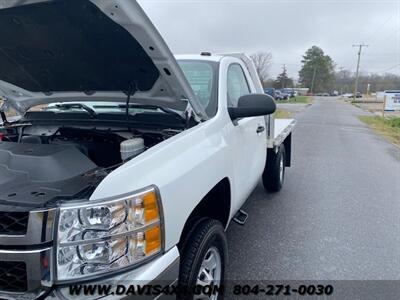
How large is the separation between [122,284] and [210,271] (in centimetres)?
95

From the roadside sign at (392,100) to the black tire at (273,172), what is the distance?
22.4 meters

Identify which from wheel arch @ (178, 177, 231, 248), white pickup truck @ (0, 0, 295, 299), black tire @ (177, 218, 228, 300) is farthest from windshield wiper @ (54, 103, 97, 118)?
black tire @ (177, 218, 228, 300)

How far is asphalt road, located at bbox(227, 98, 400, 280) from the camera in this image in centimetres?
330

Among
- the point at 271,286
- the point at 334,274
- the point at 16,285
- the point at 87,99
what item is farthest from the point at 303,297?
the point at 87,99

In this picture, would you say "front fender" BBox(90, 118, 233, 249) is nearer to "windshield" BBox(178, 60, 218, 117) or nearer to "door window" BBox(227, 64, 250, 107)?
"windshield" BBox(178, 60, 218, 117)

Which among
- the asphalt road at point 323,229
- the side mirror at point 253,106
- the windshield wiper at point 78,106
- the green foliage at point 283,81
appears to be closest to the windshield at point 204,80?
the side mirror at point 253,106

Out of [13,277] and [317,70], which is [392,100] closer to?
[13,277]

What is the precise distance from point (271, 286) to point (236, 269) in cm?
39

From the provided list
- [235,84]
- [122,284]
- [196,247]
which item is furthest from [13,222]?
[235,84]

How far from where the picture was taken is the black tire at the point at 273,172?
504cm

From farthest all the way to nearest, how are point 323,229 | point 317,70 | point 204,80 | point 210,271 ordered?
point 317,70 → point 323,229 → point 204,80 → point 210,271

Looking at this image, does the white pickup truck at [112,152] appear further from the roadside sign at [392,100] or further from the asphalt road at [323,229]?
the roadside sign at [392,100]

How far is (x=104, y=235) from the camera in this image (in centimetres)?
153

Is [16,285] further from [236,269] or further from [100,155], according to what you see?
[236,269]
